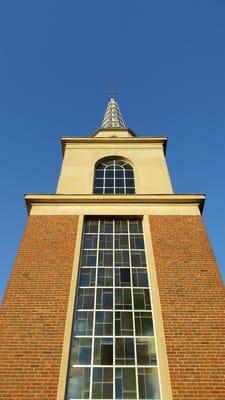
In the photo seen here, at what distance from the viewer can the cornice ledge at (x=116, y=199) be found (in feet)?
41.2

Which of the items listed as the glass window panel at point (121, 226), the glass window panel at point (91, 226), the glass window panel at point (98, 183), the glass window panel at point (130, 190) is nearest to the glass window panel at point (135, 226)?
the glass window panel at point (121, 226)

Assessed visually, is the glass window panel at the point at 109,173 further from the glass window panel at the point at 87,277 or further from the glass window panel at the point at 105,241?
the glass window panel at the point at 87,277

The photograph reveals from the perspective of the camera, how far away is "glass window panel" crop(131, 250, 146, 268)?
10638 millimetres

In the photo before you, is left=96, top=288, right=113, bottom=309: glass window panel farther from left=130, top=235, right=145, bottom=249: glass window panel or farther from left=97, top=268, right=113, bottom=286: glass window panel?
left=130, top=235, right=145, bottom=249: glass window panel

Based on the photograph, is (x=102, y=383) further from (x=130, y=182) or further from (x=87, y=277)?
(x=130, y=182)

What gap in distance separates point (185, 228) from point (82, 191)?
13.8ft

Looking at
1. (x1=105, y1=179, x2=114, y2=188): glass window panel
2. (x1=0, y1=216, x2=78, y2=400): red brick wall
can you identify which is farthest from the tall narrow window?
(x1=105, y1=179, x2=114, y2=188): glass window panel

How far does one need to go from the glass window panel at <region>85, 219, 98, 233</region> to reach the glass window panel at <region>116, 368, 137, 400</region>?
15.4ft

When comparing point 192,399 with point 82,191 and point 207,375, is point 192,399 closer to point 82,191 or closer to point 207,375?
point 207,375

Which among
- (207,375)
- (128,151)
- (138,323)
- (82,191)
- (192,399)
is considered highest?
(128,151)

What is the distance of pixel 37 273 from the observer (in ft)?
32.4

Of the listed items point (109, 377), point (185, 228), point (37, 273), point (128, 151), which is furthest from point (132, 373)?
point (128, 151)

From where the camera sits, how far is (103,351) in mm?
8422

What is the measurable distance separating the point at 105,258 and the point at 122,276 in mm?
865
